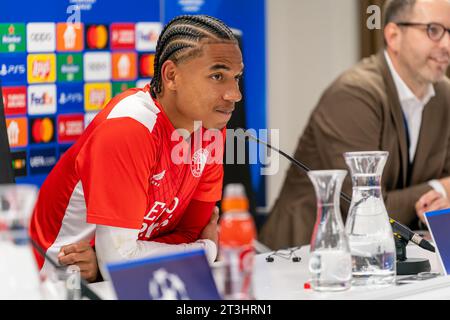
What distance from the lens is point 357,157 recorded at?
1.63 meters

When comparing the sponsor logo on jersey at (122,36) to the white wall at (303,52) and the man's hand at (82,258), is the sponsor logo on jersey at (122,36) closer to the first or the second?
the white wall at (303,52)

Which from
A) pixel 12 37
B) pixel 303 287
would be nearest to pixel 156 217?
pixel 303 287

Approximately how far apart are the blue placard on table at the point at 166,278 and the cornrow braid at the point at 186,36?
0.65 metres

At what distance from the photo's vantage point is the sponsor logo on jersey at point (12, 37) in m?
2.39

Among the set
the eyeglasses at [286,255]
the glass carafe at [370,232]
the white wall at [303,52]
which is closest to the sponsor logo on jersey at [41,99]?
the eyeglasses at [286,255]

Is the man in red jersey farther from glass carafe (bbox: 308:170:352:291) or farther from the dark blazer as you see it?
the dark blazer

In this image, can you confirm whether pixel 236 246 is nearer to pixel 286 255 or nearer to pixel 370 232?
pixel 370 232

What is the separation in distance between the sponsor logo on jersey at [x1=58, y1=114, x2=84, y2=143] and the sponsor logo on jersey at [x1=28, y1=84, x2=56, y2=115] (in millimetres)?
49

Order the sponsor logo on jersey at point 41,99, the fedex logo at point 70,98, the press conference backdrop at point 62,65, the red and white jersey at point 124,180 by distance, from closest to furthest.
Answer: the red and white jersey at point 124,180
the press conference backdrop at point 62,65
the sponsor logo on jersey at point 41,99
the fedex logo at point 70,98

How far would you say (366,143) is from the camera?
9.02 feet

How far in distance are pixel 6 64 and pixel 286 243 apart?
1109 millimetres

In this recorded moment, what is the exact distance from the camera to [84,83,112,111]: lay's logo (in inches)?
116

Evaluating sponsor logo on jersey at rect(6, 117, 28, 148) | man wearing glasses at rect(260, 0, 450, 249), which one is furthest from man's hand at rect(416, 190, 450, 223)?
sponsor logo on jersey at rect(6, 117, 28, 148)
